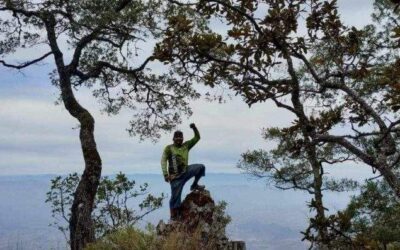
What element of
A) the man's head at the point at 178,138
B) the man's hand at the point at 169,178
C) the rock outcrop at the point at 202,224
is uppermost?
the man's head at the point at 178,138

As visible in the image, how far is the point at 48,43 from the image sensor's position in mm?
17516

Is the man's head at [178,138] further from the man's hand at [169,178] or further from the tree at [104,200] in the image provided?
the tree at [104,200]

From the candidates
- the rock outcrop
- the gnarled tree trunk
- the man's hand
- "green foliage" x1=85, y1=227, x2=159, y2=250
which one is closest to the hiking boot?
the rock outcrop

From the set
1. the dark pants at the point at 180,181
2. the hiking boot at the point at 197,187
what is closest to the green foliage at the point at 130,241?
the dark pants at the point at 180,181

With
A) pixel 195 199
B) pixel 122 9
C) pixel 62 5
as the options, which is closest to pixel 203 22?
pixel 122 9

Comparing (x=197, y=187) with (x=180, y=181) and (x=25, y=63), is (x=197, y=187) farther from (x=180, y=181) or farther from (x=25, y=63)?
(x=25, y=63)

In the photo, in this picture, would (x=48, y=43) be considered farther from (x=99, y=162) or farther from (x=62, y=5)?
(x=99, y=162)

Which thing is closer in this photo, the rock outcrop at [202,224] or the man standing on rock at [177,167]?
the rock outcrop at [202,224]

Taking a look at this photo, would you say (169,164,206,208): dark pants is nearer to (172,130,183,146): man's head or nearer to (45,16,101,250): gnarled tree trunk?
(172,130,183,146): man's head

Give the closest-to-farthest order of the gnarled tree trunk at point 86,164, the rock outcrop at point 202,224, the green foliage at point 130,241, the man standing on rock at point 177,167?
the green foliage at point 130,241 < the rock outcrop at point 202,224 < the man standing on rock at point 177,167 < the gnarled tree trunk at point 86,164

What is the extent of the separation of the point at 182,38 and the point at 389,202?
15.5 meters

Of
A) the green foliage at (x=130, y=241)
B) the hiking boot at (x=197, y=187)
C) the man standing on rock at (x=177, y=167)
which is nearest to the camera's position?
the green foliage at (x=130, y=241)

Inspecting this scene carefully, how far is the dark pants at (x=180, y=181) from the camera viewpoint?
1211 cm

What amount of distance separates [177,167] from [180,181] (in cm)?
32
